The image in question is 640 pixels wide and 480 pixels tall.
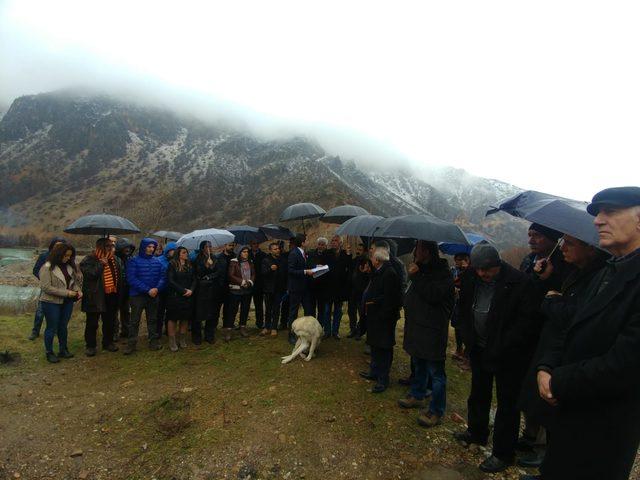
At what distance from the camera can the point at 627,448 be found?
2072 mm

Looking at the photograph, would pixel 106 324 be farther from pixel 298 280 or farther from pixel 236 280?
pixel 298 280

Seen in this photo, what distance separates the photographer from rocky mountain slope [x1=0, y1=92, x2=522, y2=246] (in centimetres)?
8388

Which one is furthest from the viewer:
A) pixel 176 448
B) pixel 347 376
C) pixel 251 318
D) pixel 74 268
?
pixel 251 318

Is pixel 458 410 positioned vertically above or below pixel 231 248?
below

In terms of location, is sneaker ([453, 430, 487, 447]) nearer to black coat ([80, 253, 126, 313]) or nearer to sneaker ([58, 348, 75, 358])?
black coat ([80, 253, 126, 313])

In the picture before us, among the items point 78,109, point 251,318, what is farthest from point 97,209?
point 251,318

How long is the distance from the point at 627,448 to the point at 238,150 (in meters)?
118

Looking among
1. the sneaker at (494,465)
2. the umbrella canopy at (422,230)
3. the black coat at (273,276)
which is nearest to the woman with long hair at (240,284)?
the black coat at (273,276)

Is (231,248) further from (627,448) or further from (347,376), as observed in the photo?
(627,448)

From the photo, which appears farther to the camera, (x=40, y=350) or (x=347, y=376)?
(x=40, y=350)

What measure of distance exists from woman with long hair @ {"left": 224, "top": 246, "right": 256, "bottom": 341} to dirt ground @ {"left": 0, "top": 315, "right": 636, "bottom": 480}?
4.53 feet

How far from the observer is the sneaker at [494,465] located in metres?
3.74

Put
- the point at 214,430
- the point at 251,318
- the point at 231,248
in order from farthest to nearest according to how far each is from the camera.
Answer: the point at 251,318 < the point at 231,248 < the point at 214,430

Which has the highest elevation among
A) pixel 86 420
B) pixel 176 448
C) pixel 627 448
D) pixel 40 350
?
pixel 627 448
